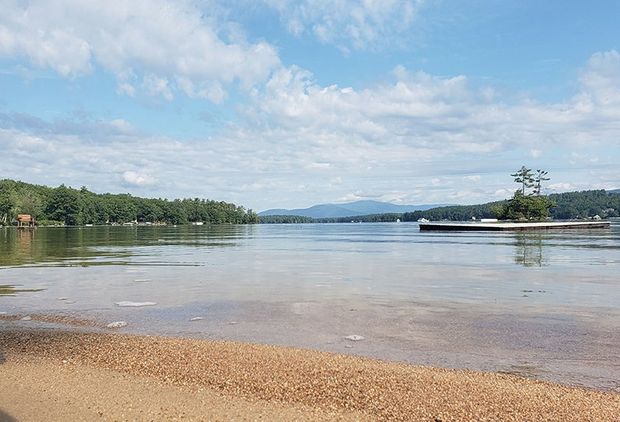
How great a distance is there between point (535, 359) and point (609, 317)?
6.21 m

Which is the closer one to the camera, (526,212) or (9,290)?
(9,290)

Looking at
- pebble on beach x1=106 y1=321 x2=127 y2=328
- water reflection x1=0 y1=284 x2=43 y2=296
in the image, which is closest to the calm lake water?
water reflection x1=0 y1=284 x2=43 y2=296

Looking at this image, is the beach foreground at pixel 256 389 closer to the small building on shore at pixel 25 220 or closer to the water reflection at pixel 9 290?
the water reflection at pixel 9 290

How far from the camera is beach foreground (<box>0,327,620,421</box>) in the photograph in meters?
7.15

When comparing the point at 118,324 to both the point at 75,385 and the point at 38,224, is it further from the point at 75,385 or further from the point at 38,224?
the point at 38,224

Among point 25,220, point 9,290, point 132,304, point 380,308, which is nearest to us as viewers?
point 380,308

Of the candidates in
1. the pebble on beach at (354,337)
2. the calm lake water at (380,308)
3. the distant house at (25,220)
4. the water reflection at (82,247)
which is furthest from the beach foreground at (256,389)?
the distant house at (25,220)

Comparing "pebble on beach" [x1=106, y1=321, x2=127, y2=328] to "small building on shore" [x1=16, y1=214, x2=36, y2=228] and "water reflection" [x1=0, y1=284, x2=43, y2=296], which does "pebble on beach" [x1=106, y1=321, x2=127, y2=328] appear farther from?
"small building on shore" [x1=16, y1=214, x2=36, y2=228]

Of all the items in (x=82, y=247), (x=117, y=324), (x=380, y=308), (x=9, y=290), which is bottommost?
(x=380, y=308)

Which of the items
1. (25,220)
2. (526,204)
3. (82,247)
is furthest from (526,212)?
(25,220)

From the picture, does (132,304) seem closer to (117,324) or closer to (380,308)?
(117,324)

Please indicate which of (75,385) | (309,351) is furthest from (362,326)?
(75,385)

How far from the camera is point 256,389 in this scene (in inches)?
317

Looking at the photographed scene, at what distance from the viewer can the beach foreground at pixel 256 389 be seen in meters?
7.15
